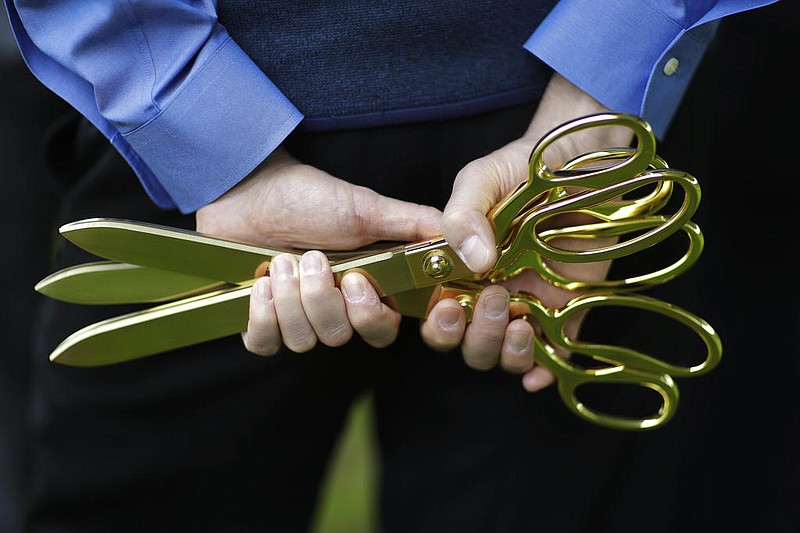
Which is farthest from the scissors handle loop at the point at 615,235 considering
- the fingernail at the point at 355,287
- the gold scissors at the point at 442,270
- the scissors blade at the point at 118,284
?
the scissors blade at the point at 118,284

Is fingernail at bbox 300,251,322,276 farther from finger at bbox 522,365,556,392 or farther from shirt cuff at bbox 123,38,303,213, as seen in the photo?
finger at bbox 522,365,556,392

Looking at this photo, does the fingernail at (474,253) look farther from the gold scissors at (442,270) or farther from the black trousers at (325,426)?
the black trousers at (325,426)

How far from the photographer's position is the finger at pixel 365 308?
612mm

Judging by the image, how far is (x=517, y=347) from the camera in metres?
0.66

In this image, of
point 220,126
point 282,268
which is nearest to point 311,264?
point 282,268

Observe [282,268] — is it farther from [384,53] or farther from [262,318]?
[384,53]

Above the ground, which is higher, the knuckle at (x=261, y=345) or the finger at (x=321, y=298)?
the finger at (x=321, y=298)

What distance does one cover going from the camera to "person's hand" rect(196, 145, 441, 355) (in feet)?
1.98

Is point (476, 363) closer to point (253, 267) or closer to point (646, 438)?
point (253, 267)

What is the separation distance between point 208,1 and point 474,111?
0.22 m

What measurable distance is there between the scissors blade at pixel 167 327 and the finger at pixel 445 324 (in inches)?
0.6

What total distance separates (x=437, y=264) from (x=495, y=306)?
6 cm

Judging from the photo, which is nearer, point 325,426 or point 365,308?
point 365,308

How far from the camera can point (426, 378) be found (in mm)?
844
